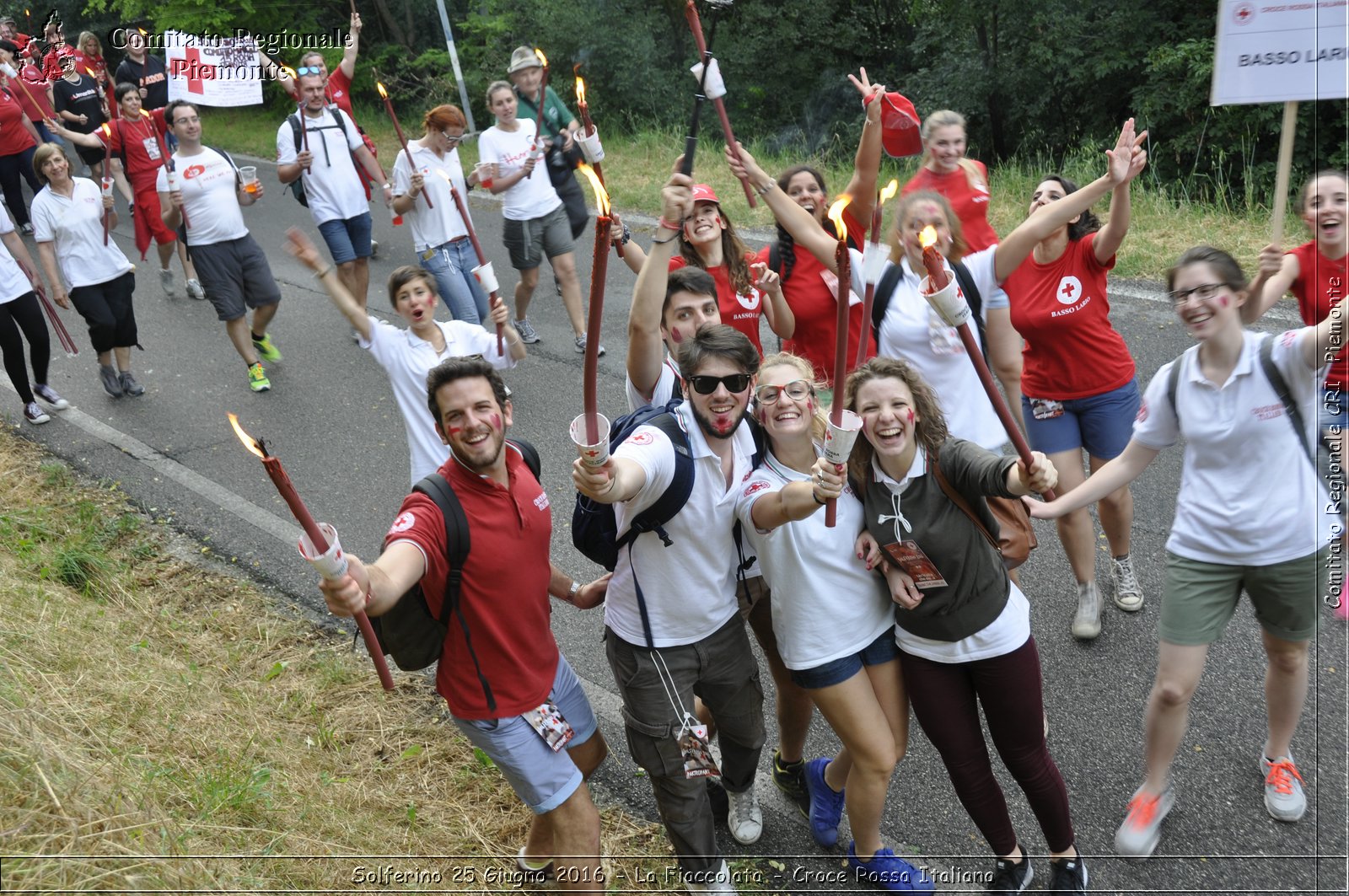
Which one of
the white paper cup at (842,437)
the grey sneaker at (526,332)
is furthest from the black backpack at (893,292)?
the grey sneaker at (526,332)

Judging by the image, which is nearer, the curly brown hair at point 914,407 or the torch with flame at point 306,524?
the torch with flame at point 306,524

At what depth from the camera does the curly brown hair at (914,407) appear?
3463mm

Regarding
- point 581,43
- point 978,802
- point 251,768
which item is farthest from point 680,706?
point 581,43

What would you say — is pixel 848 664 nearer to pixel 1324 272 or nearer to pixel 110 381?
pixel 1324 272

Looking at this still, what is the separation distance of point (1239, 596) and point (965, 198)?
269 cm

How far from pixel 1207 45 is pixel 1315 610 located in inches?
444

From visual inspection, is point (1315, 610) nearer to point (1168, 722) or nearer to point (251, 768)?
point (1168, 722)

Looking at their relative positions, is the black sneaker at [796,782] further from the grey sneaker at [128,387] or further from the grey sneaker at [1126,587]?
the grey sneaker at [128,387]

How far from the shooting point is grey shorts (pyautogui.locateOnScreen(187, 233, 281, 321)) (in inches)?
342

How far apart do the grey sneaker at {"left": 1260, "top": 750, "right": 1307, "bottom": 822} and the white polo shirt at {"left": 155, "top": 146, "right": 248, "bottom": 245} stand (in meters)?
7.75

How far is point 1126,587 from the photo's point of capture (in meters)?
5.13

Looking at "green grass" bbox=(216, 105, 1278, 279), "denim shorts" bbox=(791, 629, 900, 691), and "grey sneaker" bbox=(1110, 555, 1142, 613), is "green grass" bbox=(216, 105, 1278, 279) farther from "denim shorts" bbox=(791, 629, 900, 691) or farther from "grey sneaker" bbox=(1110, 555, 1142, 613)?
"denim shorts" bbox=(791, 629, 900, 691)

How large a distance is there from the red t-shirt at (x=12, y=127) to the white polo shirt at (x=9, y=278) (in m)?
6.98

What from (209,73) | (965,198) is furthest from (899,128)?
(209,73)
